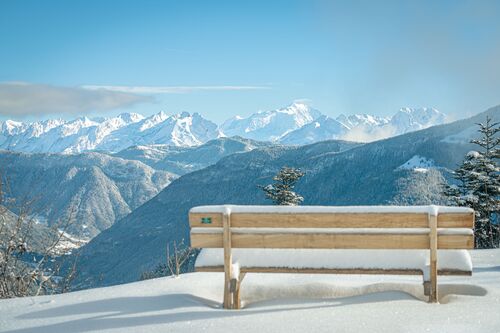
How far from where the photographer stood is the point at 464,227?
522cm

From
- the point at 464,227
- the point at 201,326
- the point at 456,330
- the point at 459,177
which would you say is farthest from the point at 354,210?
the point at 459,177

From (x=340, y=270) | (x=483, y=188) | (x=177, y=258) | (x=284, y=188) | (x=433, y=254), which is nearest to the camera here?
(x=433, y=254)

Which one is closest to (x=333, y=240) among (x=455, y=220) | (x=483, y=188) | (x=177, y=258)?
(x=455, y=220)

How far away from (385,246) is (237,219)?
162 centimetres

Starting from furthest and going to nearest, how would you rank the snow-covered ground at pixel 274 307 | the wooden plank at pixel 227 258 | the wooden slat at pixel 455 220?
the wooden plank at pixel 227 258 < the wooden slat at pixel 455 220 < the snow-covered ground at pixel 274 307

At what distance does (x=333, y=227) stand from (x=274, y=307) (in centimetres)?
105

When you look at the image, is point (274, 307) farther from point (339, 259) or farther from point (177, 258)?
point (177, 258)

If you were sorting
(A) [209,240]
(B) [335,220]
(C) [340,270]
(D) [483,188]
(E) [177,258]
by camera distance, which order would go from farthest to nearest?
(D) [483,188] < (E) [177,258] < (A) [209,240] < (C) [340,270] < (B) [335,220]

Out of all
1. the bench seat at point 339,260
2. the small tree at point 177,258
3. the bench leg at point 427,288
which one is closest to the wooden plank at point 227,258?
the bench seat at point 339,260

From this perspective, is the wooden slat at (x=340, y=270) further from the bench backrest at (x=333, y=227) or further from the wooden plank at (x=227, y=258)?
the bench backrest at (x=333, y=227)

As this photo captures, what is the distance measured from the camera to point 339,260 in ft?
18.1

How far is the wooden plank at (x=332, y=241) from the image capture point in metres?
5.27

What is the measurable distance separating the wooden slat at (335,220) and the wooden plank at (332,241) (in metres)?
0.12

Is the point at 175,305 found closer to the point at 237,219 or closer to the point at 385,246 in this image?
the point at 237,219
